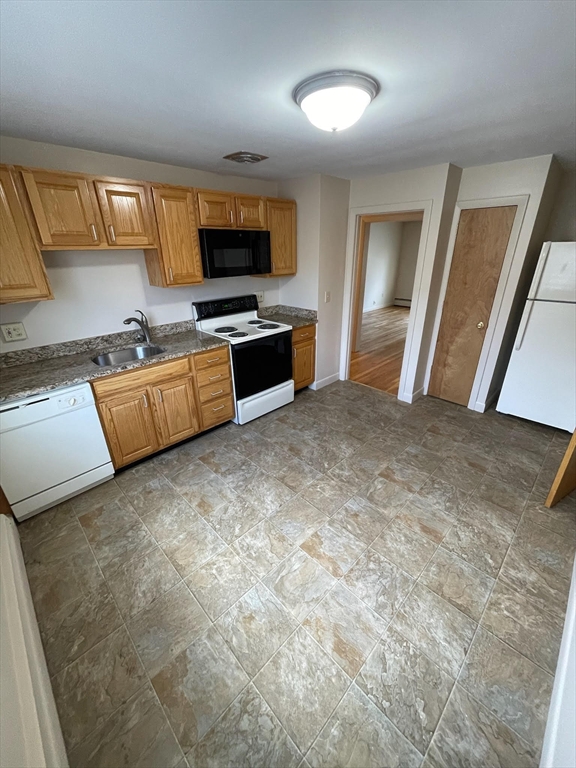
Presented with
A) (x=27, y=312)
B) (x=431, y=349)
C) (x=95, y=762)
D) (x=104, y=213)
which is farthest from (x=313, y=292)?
(x=95, y=762)

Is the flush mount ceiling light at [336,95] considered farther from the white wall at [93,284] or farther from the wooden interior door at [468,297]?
the wooden interior door at [468,297]

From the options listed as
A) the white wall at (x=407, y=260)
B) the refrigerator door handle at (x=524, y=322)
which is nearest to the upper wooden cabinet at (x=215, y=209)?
the refrigerator door handle at (x=524, y=322)

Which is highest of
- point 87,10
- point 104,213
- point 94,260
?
point 87,10

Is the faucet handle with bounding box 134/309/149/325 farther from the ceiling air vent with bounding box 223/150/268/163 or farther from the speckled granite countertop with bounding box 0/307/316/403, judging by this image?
the ceiling air vent with bounding box 223/150/268/163

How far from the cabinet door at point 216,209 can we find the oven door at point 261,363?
3.57 ft

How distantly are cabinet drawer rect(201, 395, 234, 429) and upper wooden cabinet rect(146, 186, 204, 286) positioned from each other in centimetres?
111

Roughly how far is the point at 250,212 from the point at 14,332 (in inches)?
85.9

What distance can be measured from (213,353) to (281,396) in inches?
38.0

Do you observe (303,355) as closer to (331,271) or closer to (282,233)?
(331,271)

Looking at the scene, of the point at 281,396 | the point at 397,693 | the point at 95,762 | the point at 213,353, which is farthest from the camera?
the point at 281,396

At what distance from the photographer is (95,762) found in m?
1.07

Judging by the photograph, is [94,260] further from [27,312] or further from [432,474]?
[432,474]

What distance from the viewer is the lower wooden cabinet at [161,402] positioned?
2268 millimetres

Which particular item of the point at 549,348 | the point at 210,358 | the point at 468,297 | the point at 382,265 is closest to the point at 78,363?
the point at 210,358
